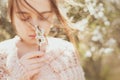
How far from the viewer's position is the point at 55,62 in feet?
4.66

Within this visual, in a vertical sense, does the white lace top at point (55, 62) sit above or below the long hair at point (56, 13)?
below

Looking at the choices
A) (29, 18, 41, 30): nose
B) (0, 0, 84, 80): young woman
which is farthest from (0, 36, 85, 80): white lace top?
(29, 18, 41, 30): nose

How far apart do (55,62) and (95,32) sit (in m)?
0.91

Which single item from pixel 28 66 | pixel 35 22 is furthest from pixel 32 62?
pixel 35 22

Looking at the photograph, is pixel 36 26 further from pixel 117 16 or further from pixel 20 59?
pixel 117 16

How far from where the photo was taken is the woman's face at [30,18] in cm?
137

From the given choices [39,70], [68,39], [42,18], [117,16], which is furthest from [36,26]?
[117,16]

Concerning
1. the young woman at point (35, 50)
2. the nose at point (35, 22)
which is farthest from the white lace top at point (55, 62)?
the nose at point (35, 22)

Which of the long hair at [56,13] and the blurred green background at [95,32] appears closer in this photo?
the long hair at [56,13]

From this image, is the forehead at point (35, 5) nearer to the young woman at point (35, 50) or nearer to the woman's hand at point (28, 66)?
the young woman at point (35, 50)

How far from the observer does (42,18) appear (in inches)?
54.6

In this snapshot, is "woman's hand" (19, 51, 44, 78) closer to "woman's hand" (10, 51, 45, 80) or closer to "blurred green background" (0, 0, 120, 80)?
"woman's hand" (10, 51, 45, 80)

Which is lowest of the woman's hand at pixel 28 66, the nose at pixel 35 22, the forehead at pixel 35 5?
the woman's hand at pixel 28 66

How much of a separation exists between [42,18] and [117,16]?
3.67 ft
